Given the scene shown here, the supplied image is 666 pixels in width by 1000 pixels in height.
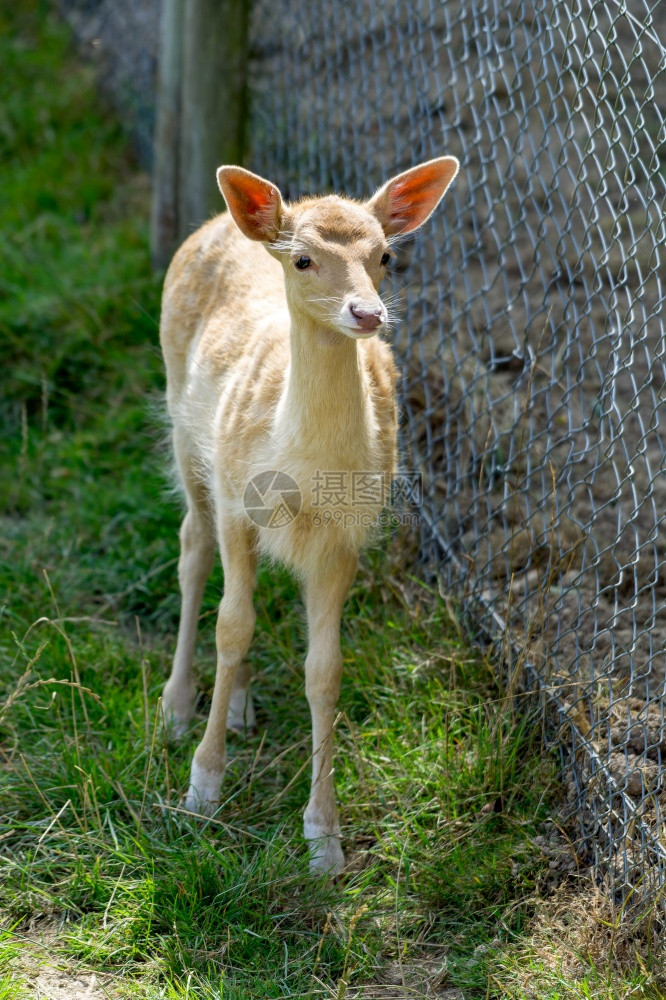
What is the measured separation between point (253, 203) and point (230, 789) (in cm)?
194

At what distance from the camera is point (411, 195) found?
3.51 metres

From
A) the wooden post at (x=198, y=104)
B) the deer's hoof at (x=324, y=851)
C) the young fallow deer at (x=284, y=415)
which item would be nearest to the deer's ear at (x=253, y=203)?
the young fallow deer at (x=284, y=415)

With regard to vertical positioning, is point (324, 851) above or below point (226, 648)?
below

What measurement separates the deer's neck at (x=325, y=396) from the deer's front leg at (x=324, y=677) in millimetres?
450

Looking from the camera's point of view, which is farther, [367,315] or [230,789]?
[230,789]

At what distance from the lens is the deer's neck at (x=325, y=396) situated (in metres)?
3.32

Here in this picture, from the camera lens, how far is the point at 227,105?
5895 millimetres

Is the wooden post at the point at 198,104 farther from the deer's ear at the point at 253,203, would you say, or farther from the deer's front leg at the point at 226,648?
the deer's front leg at the point at 226,648

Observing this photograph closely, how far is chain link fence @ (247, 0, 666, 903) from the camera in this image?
140 inches

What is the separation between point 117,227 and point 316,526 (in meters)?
4.06

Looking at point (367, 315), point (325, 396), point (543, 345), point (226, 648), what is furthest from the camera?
point (543, 345)

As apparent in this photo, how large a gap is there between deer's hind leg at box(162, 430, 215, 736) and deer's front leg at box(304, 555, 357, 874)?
66 centimetres

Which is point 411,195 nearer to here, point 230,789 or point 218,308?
point 218,308

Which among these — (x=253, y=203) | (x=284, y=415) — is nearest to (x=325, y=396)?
(x=284, y=415)
